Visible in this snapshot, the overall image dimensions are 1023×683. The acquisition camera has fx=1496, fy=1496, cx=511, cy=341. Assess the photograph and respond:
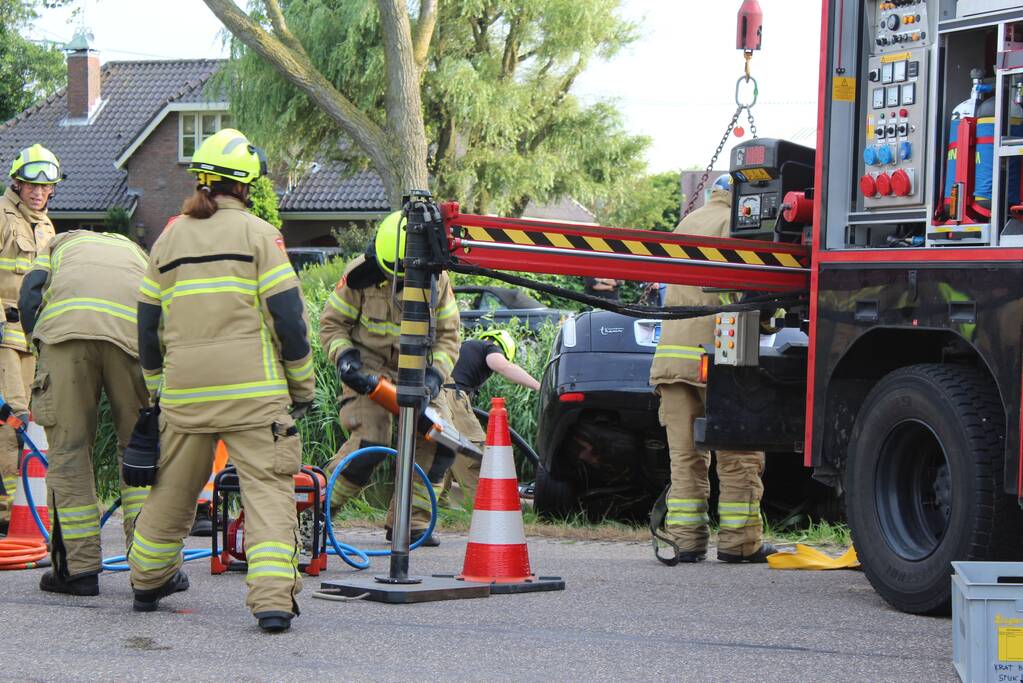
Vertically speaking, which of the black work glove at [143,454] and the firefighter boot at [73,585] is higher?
the black work glove at [143,454]

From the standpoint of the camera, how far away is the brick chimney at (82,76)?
44688mm

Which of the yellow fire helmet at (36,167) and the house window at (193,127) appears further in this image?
the house window at (193,127)

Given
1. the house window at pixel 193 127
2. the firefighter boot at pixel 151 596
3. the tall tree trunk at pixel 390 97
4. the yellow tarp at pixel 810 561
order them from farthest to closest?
the house window at pixel 193 127 < the tall tree trunk at pixel 390 97 < the yellow tarp at pixel 810 561 < the firefighter boot at pixel 151 596

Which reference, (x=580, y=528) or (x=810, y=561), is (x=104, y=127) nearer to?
(x=580, y=528)

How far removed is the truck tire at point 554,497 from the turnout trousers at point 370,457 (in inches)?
35.6

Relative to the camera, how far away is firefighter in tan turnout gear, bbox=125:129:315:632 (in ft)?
18.3

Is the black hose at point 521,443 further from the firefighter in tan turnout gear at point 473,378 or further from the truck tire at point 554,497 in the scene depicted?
the truck tire at point 554,497

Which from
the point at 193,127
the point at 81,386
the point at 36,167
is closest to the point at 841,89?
the point at 81,386

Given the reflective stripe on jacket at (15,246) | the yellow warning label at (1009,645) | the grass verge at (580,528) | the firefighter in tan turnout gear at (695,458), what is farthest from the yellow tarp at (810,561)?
the reflective stripe on jacket at (15,246)

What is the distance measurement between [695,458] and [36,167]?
4.23m

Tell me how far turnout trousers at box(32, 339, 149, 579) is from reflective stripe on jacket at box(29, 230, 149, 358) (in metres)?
0.06

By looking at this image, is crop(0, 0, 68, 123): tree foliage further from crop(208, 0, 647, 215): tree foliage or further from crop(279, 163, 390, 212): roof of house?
crop(208, 0, 647, 215): tree foliage

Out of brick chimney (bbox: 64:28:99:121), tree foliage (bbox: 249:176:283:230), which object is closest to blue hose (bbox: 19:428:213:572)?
tree foliage (bbox: 249:176:283:230)

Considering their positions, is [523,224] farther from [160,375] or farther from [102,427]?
[102,427]
